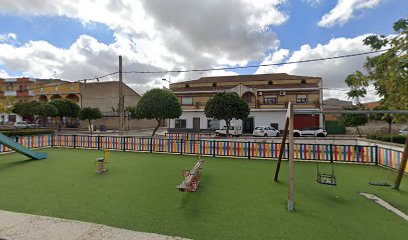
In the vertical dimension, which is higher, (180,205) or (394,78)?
(394,78)

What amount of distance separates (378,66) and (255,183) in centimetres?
572

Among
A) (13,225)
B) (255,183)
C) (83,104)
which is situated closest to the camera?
(13,225)

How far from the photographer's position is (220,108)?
75.0 ft

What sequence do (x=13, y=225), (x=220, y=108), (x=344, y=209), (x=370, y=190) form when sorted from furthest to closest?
(x=220, y=108) < (x=370, y=190) < (x=344, y=209) < (x=13, y=225)

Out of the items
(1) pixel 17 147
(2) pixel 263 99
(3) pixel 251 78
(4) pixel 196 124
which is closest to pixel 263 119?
(2) pixel 263 99

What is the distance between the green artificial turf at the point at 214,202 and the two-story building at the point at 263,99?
25.1 m

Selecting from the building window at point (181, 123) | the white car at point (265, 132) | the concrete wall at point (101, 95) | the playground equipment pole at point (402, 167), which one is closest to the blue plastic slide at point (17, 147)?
the playground equipment pole at point (402, 167)

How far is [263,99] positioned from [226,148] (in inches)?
1021

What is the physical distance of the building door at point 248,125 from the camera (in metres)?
35.7

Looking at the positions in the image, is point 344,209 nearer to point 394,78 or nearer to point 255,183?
point 255,183

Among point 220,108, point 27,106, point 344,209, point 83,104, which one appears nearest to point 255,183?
point 344,209

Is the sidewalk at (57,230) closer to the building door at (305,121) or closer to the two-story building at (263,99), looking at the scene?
the two-story building at (263,99)

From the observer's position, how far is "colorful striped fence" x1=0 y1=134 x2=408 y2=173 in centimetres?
1077

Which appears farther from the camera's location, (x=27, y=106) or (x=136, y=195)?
(x=27, y=106)
